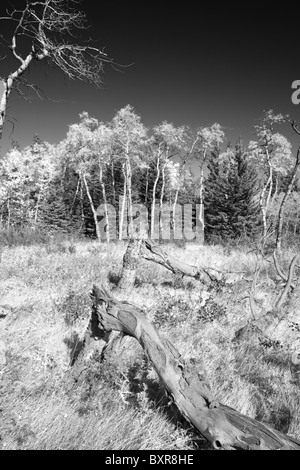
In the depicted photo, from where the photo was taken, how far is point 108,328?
10.5 ft

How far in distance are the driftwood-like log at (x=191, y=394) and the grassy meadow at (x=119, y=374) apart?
13.0 inches

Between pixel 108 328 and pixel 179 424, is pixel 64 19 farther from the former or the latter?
pixel 179 424

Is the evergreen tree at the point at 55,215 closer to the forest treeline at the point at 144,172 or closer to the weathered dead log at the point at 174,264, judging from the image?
the forest treeline at the point at 144,172

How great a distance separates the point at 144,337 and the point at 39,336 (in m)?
2.20

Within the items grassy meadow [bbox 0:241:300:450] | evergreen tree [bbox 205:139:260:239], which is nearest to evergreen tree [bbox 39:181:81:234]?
evergreen tree [bbox 205:139:260:239]

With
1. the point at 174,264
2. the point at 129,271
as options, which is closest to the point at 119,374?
the point at 129,271

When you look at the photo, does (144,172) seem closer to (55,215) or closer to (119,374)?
(55,215)

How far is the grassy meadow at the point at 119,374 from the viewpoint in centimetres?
251

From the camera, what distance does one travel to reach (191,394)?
2.54 meters

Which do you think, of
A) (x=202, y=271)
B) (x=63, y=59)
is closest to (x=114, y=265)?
(x=202, y=271)

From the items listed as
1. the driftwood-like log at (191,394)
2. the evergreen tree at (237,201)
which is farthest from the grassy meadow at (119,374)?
the evergreen tree at (237,201)

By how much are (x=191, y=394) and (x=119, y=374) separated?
1049 mm

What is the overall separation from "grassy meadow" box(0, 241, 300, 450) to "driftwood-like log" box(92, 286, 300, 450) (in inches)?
13.0
